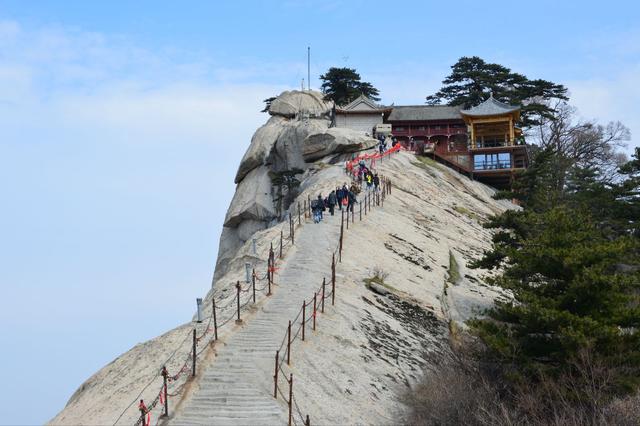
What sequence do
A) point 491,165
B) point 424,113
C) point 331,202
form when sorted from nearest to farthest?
1. point 331,202
2. point 491,165
3. point 424,113

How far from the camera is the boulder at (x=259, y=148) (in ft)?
240

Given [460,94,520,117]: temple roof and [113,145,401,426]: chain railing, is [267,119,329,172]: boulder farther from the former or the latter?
[113,145,401,426]: chain railing

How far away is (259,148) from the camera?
241 ft

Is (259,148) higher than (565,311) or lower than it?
higher

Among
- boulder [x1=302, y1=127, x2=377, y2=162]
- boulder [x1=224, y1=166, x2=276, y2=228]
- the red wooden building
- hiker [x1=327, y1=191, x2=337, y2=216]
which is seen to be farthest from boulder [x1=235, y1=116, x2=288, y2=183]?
hiker [x1=327, y1=191, x2=337, y2=216]

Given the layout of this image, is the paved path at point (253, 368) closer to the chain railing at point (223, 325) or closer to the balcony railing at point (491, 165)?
the chain railing at point (223, 325)

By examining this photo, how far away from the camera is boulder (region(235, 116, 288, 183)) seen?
73062 millimetres

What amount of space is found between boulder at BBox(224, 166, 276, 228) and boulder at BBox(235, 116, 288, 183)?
0.71 metres

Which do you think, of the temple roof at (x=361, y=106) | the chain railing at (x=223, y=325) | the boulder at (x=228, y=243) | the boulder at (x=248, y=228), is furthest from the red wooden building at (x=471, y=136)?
the chain railing at (x=223, y=325)

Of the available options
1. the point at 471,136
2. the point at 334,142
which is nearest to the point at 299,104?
the point at 334,142

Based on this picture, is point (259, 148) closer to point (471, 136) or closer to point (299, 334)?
point (471, 136)

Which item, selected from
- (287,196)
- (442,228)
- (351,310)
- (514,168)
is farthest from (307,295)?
(514,168)

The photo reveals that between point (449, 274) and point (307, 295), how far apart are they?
11.0m

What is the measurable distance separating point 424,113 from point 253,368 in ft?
184
